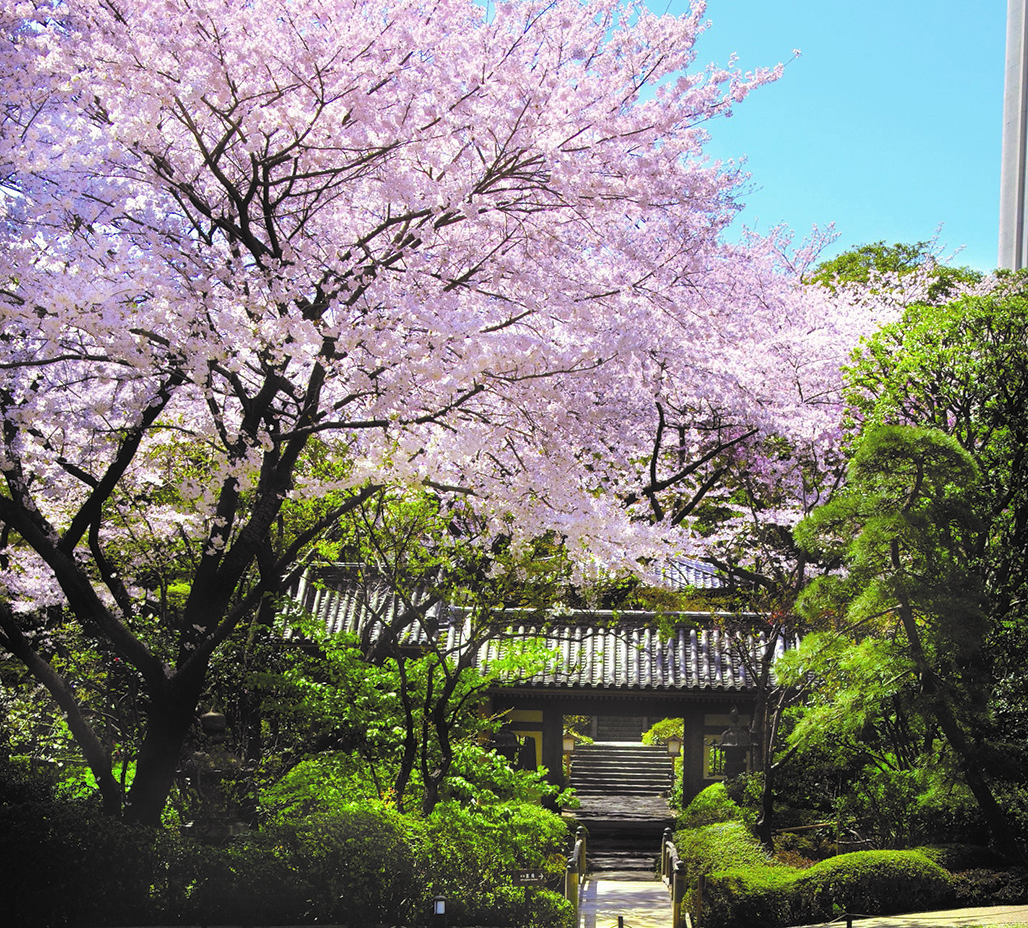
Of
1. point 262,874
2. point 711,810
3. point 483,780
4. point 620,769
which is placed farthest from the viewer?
point 620,769

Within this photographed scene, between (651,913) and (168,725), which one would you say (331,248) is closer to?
(168,725)

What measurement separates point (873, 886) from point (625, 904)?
500 cm

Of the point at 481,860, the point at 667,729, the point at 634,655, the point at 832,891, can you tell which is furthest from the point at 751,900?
the point at 667,729

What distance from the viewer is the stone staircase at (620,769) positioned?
24.1 m

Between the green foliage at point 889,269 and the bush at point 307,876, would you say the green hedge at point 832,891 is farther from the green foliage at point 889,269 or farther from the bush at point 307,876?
the green foliage at point 889,269

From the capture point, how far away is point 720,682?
56.5ft

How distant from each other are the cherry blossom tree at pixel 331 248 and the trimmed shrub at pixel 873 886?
482cm

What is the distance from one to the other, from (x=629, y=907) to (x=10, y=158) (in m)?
12.2

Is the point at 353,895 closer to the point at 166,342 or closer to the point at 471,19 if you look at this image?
the point at 166,342

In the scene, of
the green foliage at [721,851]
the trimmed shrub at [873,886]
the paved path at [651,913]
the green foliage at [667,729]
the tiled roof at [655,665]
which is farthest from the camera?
the green foliage at [667,729]

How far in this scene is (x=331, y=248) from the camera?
729 centimetres

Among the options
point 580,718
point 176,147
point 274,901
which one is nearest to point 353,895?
point 274,901

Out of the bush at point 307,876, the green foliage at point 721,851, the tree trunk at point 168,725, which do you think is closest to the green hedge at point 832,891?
the green foliage at point 721,851

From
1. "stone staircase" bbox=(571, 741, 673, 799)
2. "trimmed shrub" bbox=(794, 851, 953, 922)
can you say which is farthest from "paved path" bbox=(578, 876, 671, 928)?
"stone staircase" bbox=(571, 741, 673, 799)
